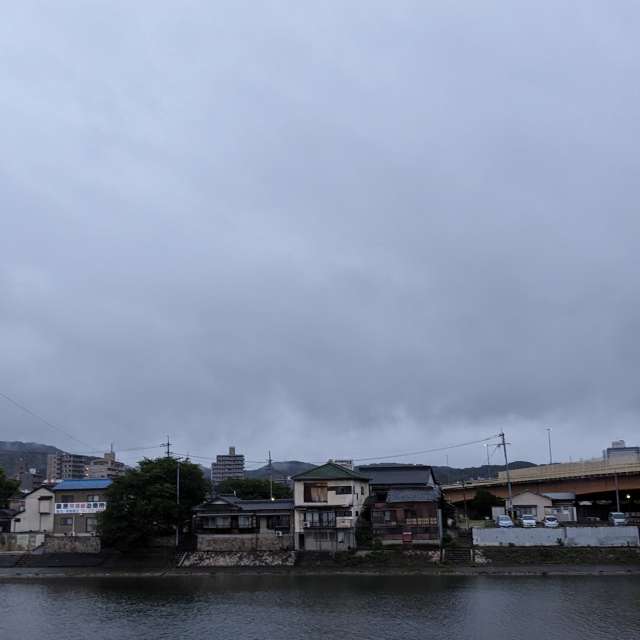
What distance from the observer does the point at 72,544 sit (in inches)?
2571

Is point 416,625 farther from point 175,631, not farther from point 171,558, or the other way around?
point 171,558

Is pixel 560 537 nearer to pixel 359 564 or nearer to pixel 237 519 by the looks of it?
pixel 359 564

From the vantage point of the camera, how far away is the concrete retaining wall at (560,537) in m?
55.2

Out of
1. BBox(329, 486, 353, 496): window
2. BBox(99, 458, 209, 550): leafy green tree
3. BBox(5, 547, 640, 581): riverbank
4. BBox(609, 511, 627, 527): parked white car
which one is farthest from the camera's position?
BBox(329, 486, 353, 496): window

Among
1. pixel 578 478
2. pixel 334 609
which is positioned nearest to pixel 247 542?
pixel 334 609

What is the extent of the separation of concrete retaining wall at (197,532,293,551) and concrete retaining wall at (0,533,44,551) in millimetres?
17519

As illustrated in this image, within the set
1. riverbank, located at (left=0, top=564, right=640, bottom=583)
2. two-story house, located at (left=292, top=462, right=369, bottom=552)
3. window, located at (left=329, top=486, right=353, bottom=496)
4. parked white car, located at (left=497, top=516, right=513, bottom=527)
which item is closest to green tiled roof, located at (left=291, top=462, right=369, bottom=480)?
two-story house, located at (left=292, top=462, right=369, bottom=552)

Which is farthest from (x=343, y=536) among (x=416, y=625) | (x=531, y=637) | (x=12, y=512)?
(x=12, y=512)

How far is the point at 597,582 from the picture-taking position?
4584 centimetres

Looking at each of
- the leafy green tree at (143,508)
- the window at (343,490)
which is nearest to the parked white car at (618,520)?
the window at (343,490)

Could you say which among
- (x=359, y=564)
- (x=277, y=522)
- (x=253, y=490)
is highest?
(x=253, y=490)

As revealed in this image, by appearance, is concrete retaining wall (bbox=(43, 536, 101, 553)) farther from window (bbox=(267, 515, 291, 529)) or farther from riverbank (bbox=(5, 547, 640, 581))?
window (bbox=(267, 515, 291, 529))

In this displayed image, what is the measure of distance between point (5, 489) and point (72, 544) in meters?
24.1

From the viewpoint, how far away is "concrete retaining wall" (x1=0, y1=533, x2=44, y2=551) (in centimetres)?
6706
